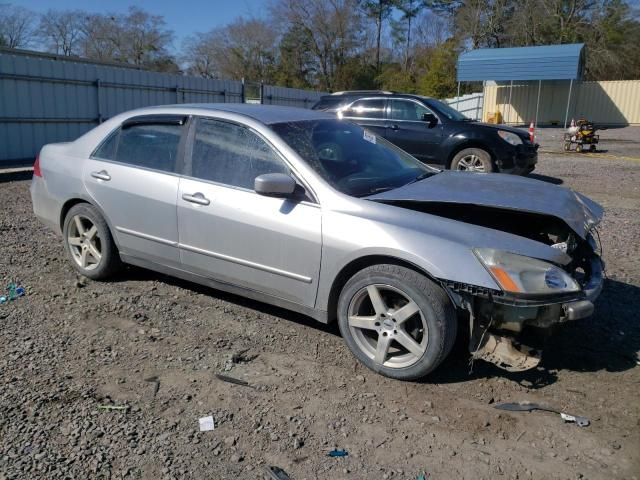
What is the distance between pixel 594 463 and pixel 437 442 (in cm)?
74

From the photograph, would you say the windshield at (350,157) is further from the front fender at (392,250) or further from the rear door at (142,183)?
the rear door at (142,183)

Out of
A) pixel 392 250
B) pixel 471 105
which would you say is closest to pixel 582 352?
pixel 392 250

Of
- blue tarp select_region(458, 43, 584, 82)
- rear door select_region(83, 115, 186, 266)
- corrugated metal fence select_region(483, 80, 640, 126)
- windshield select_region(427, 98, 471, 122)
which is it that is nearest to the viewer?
rear door select_region(83, 115, 186, 266)

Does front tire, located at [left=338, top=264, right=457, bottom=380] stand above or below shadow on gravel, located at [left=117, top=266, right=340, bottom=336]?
above

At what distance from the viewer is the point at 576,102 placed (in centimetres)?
3384

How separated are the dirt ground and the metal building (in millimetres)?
27913

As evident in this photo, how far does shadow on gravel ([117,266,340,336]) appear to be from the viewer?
168 inches

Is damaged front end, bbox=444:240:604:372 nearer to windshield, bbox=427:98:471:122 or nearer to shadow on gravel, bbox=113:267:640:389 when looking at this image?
shadow on gravel, bbox=113:267:640:389

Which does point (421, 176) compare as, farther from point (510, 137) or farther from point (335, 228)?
point (510, 137)

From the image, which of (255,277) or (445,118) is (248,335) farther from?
(445,118)

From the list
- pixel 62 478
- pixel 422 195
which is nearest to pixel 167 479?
pixel 62 478

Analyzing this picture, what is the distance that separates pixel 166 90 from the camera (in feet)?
54.6

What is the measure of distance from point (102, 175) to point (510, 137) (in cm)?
772

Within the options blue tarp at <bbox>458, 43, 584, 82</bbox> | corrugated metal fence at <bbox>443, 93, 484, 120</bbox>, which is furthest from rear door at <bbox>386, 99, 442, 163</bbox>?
corrugated metal fence at <bbox>443, 93, 484, 120</bbox>
